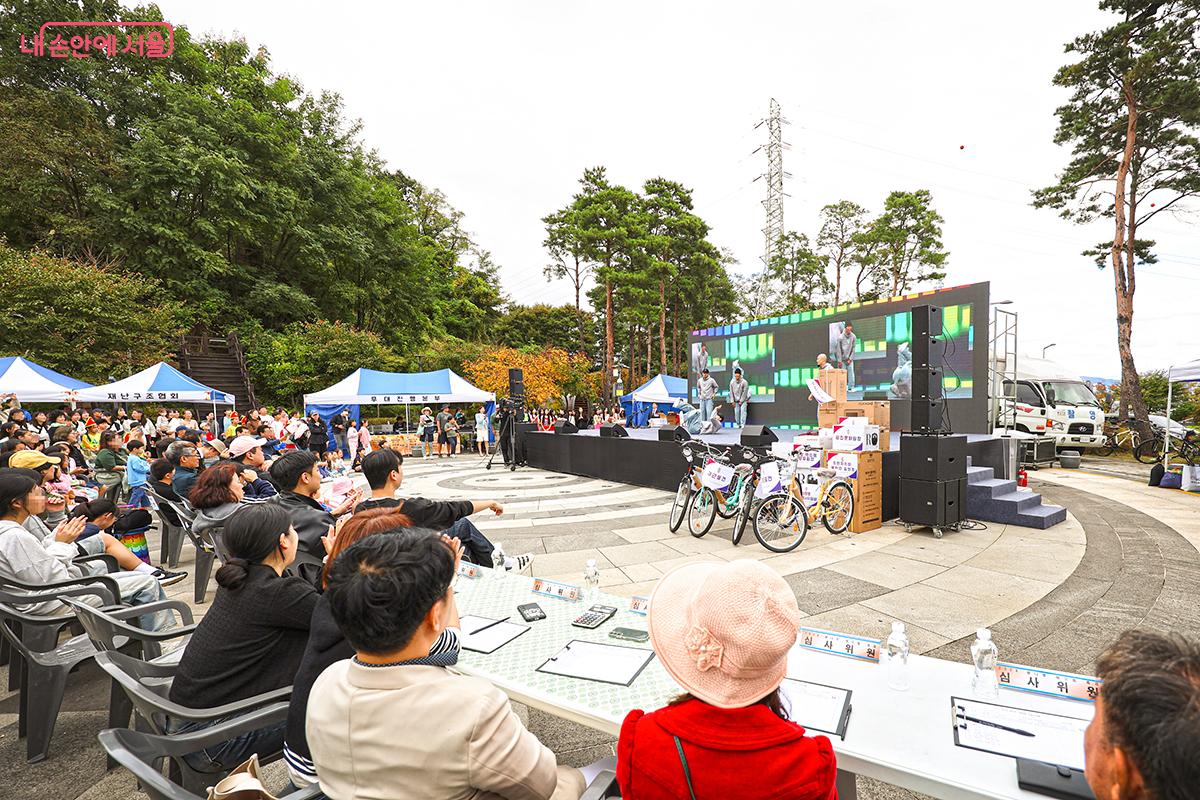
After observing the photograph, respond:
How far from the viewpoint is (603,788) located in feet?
4.20

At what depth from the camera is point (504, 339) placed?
40.5m

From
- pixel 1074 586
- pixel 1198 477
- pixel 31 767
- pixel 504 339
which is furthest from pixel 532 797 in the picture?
pixel 504 339

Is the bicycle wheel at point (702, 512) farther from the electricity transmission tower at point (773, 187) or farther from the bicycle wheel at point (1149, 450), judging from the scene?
the electricity transmission tower at point (773, 187)

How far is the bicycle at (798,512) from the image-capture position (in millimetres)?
5871

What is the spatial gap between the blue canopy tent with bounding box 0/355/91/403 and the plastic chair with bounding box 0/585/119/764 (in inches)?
471

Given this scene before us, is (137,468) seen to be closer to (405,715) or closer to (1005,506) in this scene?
(405,715)

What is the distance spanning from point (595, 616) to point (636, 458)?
320 inches

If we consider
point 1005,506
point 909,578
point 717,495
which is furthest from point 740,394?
point 909,578

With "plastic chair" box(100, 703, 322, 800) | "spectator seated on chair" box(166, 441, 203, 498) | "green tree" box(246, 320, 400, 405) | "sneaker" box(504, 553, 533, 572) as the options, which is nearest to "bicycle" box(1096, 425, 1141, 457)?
"sneaker" box(504, 553, 533, 572)

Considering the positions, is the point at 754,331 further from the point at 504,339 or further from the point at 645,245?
the point at 504,339

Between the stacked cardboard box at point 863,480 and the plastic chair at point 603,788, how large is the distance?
19.9 feet

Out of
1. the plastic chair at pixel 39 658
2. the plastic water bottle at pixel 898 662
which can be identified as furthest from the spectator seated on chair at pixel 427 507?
the plastic water bottle at pixel 898 662

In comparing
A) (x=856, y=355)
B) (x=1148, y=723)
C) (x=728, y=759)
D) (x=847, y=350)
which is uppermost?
(x=847, y=350)

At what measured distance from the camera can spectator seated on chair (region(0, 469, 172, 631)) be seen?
2820 mm
